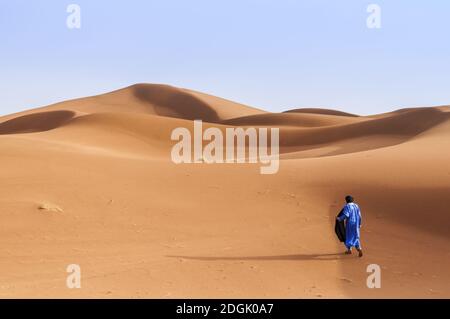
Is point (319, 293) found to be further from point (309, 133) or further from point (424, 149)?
point (309, 133)

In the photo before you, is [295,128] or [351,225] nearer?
[351,225]

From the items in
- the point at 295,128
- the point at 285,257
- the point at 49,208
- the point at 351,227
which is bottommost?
the point at 285,257

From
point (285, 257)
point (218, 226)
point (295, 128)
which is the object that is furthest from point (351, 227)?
point (295, 128)

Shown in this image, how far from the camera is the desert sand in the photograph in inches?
219

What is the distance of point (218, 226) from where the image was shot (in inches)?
320

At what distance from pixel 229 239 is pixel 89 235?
2319mm

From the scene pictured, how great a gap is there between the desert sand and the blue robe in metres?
0.23

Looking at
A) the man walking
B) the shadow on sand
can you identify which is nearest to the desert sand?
the shadow on sand

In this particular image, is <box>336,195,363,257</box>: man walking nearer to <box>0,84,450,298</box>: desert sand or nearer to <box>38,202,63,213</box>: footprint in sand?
<box>0,84,450,298</box>: desert sand

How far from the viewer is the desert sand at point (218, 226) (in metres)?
5.56

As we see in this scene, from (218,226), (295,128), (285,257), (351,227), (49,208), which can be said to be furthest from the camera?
(295,128)

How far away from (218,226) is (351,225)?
7.98 feet

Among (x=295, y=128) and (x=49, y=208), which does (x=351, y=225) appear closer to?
(x=49, y=208)
